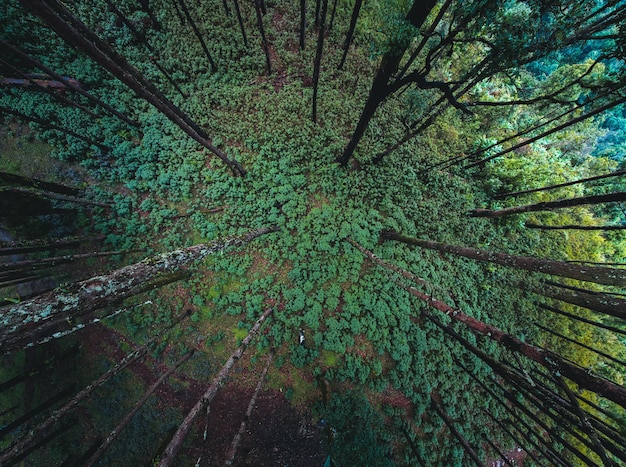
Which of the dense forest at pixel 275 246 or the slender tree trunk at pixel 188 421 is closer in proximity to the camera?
the slender tree trunk at pixel 188 421

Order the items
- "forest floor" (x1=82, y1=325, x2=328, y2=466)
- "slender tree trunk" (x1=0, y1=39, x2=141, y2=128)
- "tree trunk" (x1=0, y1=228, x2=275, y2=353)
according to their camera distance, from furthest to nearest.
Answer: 1. "forest floor" (x1=82, y1=325, x2=328, y2=466)
2. "slender tree trunk" (x1=0, y1=39, x2=141, y2=128)
3. "tree trunk" (x1=0, y1=228, x2=275, y2=353)

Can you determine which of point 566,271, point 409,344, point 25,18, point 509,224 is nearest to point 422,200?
point 509,224

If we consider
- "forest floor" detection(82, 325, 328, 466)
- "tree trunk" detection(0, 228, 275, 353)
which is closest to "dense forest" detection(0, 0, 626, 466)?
"forest floor" detection(82, 325, 328, 466)

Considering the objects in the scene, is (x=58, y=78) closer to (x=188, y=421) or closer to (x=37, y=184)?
(x=37, y=184)

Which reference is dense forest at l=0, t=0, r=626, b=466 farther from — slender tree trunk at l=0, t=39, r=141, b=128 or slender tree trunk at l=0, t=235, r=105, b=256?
slender tree trunk at l=0, t=39, r=141, b=128

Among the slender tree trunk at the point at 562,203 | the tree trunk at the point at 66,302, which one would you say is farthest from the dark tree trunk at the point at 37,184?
the slender tree trunk at the point at 562,203

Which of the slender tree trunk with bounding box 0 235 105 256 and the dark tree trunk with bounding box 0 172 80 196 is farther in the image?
the dark tree trunk with bounding box 0 172 80 196

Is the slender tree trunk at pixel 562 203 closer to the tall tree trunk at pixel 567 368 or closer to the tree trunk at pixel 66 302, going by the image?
the tall tree trunk at pixel 567 368

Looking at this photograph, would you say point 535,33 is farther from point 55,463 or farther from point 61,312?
point 55,463

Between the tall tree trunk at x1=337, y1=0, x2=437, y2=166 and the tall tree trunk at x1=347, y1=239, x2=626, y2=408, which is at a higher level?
the tall tree trunk at x1=337, y1=0, x2=437, y2=166
